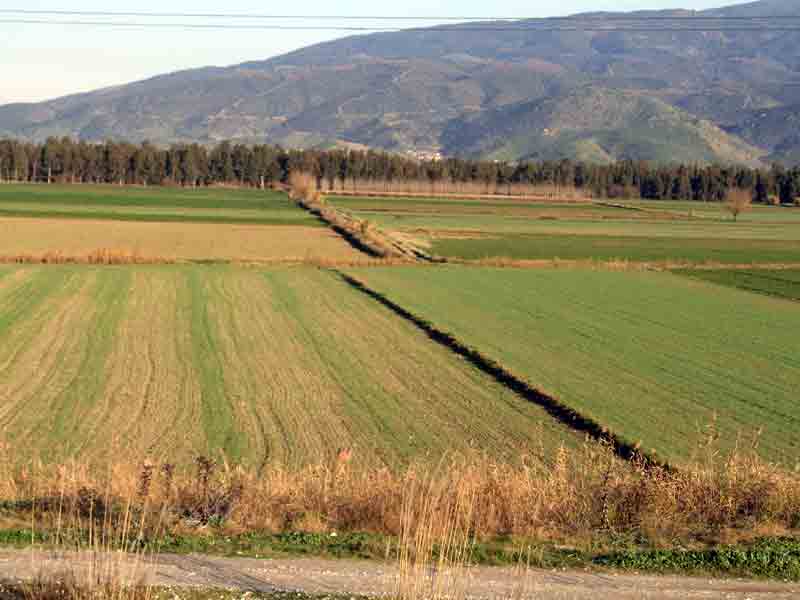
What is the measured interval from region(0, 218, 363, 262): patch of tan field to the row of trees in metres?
84.2

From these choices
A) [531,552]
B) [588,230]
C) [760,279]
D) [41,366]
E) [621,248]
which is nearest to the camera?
[531,552]

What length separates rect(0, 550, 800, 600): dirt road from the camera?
9.48 metres

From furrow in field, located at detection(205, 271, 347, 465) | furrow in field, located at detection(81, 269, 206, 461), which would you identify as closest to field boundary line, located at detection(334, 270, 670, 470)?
furrow in field, located at detection(205, 271, 347, 465)

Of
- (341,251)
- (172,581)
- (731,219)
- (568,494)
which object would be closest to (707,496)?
(568,494)

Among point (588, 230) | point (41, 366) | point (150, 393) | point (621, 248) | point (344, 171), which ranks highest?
point (344, 171)

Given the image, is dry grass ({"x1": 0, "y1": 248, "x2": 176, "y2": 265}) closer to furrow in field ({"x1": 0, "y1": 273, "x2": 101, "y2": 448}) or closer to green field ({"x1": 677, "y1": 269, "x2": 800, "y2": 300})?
furrow in field ({"x1": 0, "y1": 273, "x2": 101, "y2": 448})

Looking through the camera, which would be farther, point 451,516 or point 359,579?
point 451,516

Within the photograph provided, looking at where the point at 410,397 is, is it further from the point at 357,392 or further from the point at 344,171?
the point at 344,171

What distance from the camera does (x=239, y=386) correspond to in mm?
24328

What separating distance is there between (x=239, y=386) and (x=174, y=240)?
163 ft

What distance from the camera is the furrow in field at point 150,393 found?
18744 millimetres

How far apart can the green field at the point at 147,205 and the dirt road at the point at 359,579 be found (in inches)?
3241

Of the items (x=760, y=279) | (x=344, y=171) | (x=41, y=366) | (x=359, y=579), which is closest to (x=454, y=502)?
(x=359, y=579)

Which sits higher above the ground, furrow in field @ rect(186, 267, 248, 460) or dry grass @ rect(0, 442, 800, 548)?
dry grass @ rect(0, 442, 800, 548)
